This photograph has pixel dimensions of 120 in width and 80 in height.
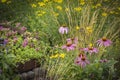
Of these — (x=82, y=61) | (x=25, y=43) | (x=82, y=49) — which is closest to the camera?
(x=82, y=61)

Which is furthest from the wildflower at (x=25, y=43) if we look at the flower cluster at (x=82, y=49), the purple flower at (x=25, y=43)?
the flower cluster at (x=82, y=49)

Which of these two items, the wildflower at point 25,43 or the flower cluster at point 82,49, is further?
the wildflower at point 25,43

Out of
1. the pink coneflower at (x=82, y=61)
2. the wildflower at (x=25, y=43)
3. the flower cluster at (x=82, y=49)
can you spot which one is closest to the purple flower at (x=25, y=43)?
Answer: the wildflower at (x=25, y=43)

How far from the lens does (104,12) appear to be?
260 inches

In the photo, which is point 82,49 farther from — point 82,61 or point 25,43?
point 25,43

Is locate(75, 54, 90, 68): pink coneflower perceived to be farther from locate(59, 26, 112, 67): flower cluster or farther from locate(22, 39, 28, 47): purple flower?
locate(22, 39, 28, 47): purple flower

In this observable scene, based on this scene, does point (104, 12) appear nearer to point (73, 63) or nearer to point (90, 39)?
point (90, 39)

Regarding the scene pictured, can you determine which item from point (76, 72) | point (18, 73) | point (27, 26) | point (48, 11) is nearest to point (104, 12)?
point (48, 11)

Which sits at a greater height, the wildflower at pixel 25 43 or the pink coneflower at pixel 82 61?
the wildflower at pixel 25 43

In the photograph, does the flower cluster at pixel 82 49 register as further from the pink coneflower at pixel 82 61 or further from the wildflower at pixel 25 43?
the wildflower at pixel 25 43

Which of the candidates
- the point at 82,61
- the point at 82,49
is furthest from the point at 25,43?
the point at 82,61

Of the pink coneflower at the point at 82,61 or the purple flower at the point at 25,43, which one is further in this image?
the purple flower at the point at 25,43

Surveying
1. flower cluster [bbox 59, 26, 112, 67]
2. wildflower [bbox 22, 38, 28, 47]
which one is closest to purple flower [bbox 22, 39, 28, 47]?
wildflower [bbox 22, 38, 28, 47]

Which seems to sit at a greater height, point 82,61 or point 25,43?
point 25,43
